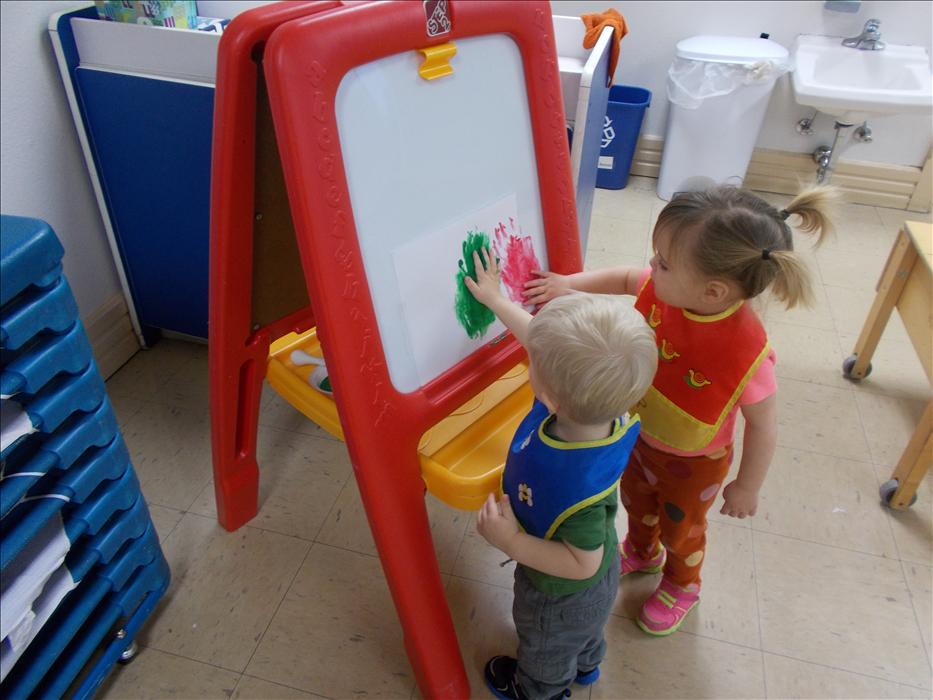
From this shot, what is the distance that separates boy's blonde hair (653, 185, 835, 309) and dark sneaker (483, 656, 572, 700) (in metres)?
0.74

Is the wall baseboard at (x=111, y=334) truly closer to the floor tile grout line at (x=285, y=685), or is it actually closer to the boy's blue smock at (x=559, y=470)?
the floor tile grout line at (x=285, y=685)

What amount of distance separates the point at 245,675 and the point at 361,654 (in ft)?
0.66

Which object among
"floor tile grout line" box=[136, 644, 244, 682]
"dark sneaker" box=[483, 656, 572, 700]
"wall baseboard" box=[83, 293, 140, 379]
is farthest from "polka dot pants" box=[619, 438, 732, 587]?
"wall baseboard" box=[83, 293, 140, 379]

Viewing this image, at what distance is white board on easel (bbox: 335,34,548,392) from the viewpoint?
0.81 meters

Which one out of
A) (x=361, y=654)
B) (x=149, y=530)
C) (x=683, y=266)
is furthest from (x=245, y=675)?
(x=683, y=266)

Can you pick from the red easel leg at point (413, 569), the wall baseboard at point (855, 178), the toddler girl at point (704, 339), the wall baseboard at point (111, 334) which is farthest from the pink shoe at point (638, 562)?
the wall baseboard at point (855, 178)

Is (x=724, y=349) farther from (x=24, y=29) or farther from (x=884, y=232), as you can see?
(x=884, y=232)

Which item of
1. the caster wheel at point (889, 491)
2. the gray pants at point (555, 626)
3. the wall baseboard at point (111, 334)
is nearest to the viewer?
the gray pants at point (555, 626)

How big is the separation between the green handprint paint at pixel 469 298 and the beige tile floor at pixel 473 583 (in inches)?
23.1

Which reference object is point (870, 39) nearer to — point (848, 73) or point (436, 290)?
point (848, 73)

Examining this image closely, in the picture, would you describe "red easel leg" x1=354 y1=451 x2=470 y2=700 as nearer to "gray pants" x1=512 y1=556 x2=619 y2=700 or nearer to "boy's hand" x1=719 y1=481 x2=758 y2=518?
"gray pants" x1=512 y1=556 x2=619 y2=700

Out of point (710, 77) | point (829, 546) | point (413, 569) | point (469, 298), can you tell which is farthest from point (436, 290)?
point (710, 77)

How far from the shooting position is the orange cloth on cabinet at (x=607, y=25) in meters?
1.62

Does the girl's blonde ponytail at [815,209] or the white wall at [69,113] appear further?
the white wall at [69,113]
